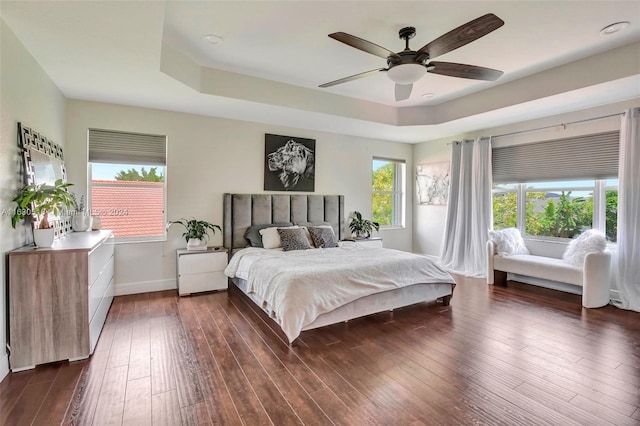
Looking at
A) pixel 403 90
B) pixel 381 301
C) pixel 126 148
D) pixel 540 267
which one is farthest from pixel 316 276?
pixel 540 267

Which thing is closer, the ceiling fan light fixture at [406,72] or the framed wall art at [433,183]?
the ceiling fan light fixture at [406,72]

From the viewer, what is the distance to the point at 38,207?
248cm

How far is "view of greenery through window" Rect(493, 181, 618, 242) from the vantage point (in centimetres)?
421

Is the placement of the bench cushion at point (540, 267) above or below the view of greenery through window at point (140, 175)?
below

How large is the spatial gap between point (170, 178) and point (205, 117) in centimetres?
102

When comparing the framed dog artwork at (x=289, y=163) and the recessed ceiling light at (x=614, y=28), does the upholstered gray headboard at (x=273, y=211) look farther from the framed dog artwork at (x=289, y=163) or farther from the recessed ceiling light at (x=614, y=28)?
the recessed ceiling light at (x=614, y=28)

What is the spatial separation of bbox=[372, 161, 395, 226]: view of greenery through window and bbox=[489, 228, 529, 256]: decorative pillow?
83.5 inches

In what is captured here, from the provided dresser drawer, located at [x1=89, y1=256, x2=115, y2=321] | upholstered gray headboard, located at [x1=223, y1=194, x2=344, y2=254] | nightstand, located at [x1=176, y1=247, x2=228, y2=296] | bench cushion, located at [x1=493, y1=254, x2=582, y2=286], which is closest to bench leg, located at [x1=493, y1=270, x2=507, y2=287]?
bench cushion, located at [x1=493, y1=254, x2=582, y2=286]

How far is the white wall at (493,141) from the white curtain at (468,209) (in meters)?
0.29

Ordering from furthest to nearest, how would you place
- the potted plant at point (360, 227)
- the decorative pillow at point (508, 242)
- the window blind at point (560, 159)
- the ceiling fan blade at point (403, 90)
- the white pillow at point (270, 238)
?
the potted plant at point (360, 227) → the decorative pillow at point (508, 242) → the white pillow at point (270, 238) → the window blind at point (560, 159) → the ceiling fan blade at point (403, 90)

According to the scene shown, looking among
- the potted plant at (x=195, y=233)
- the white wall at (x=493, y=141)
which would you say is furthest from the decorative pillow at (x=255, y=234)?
the white wall at (x=493, y=141)

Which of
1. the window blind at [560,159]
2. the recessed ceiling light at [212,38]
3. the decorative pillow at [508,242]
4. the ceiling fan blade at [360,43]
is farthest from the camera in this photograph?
the decorative pillow at [508,242]

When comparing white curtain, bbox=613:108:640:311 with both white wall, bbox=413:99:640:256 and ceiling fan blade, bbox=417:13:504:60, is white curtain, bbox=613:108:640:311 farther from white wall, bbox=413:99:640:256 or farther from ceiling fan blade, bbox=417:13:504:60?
ceiling fan blade, bbox=417:13:504:60

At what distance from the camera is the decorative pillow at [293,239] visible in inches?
172
